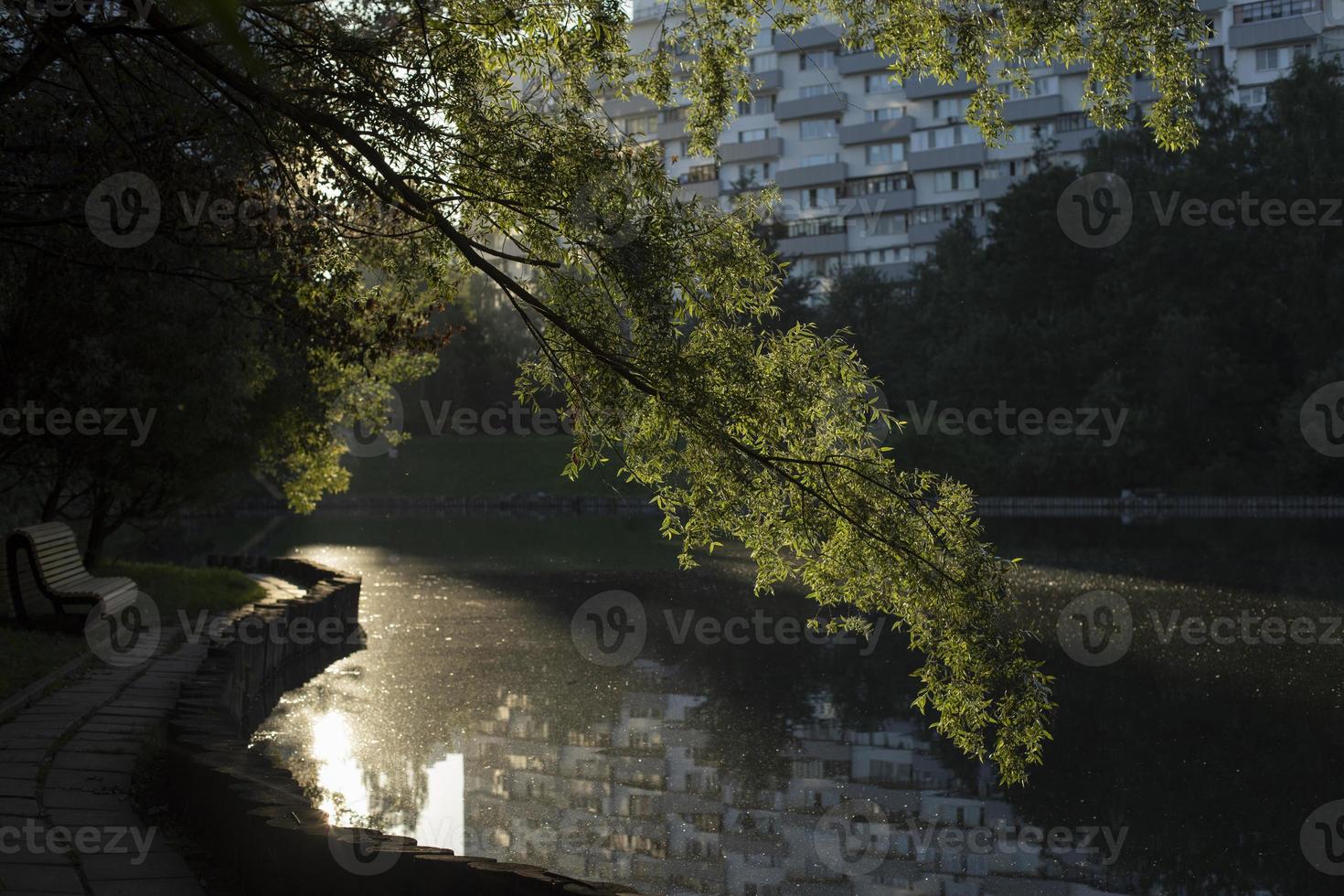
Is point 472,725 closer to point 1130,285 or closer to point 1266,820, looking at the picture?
point 1266,820

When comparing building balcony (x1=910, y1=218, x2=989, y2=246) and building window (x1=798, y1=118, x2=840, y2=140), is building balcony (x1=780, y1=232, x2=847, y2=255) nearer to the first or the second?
building balcony (x1=910, y1=218, x2=989, y2=246)

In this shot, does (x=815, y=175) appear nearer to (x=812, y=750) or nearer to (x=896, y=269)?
(x=896, y=269)

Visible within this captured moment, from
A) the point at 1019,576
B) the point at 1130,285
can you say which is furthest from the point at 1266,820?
the point at 1130,285

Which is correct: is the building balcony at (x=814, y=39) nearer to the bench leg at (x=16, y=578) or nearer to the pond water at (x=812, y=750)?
the pond water at (x=812, y=750)

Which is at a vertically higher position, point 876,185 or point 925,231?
point 876,185

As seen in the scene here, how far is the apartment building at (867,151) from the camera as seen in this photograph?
86875 mm

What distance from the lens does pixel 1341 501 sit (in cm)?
5088

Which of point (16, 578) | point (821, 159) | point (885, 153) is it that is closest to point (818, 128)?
point (821, 159)

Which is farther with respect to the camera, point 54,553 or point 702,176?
point 702,176

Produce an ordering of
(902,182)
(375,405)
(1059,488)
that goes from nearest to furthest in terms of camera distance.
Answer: (375,405) < (1059,488) < (902,182)

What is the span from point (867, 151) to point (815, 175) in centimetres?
409

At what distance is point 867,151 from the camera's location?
95.7 metres

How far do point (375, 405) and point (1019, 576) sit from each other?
1394 cm

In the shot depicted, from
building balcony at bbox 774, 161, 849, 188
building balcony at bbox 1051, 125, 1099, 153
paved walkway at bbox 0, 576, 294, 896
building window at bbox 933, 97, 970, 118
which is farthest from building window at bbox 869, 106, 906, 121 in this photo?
paved walkway at bbox 0, 576, 294, 896
